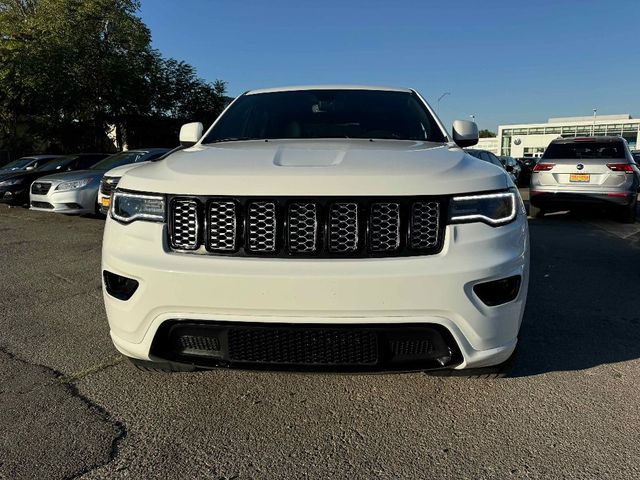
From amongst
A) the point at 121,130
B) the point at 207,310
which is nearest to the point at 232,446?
the point at 207,310

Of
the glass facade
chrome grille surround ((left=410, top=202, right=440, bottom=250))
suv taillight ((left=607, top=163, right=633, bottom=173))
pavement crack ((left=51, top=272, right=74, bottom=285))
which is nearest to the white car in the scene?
chrome grille surround ((left=410, top=202, right=440, bottom=250))

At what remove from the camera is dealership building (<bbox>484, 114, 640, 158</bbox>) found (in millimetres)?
72750

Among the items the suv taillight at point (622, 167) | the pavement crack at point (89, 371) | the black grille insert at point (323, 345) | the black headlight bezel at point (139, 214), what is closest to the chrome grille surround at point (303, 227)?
the black grille insert at point (323, 345)

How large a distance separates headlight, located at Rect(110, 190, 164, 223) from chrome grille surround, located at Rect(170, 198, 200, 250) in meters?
0.07

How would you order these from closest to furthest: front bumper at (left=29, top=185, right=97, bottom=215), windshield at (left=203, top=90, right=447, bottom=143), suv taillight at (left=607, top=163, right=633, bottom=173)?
windshield at (left=203, top=90, right=447, bottom=143) → suv taillight at (left=607, top=163, right=633, bottom=173) → front bumper at (left=29, top=185, right=97, bottom=215)

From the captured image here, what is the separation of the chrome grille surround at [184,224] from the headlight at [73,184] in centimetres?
846

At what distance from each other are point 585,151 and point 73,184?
9779 mm

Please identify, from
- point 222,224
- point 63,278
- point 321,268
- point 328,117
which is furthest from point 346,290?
point 63,278

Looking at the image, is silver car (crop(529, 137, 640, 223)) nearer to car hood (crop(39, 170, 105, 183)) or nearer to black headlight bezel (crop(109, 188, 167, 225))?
car hood (crop(39, 170, 105, 183))

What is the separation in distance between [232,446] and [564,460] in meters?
1.44

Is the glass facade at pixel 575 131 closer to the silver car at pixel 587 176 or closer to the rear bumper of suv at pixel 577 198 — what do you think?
the silver car at pixel 587 176

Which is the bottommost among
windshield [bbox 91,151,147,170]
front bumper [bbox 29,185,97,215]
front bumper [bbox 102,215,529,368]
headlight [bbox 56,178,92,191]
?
front bumper [bbox 29,185,97,215]

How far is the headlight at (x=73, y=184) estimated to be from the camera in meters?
9.66

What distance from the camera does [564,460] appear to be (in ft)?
6.97
